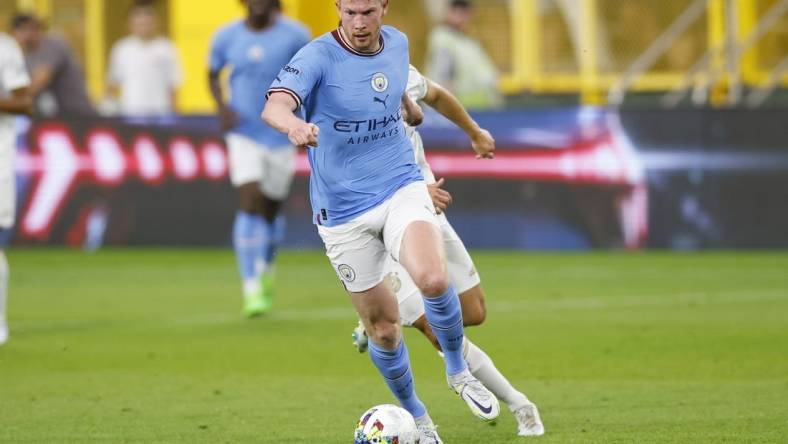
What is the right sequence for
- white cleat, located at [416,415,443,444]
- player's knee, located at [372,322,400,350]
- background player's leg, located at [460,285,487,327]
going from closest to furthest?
white cleat, located at [416,415,443,444], player's knee, located at [372,322,400,350], background player's leg, located at [460,285,487,327]

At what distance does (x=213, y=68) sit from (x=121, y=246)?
19.8ft

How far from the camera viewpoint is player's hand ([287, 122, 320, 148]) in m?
6.28

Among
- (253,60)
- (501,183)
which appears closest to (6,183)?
(253,60)

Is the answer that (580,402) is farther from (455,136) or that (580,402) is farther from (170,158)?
(170,158)

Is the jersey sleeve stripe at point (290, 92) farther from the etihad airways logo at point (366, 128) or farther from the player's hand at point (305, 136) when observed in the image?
the player's hand at point (305, 136)

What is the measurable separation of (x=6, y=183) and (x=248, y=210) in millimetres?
2670

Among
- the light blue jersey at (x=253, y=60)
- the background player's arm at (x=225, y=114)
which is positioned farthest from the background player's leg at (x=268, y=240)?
the background player's arm at (x=225, y=114)

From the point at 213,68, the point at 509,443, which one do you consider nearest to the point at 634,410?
the point at 509,443

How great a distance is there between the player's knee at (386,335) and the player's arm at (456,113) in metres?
1.18

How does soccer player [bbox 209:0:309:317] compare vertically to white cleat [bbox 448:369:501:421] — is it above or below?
below

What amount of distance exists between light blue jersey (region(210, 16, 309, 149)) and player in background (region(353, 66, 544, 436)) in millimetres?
5170

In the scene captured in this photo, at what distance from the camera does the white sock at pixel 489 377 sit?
24.2 ft

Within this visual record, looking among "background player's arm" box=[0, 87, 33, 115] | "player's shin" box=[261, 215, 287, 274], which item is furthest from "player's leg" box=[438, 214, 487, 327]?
"player's shin" box=[261, 215, 287, 274]

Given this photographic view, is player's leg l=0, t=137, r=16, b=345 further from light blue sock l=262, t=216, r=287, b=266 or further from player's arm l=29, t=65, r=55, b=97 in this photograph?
player's arm l=29, t=65, r=55, b=97
